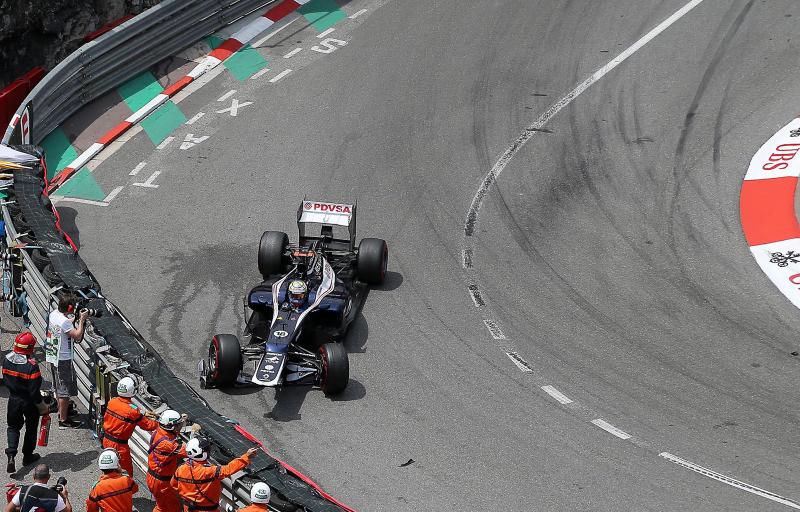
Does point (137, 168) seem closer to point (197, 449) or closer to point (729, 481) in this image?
point (197, 449)

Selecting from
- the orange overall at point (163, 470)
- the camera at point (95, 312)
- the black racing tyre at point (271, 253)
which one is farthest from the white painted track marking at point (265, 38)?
the orange overall at point (163, 470)

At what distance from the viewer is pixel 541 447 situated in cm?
1342

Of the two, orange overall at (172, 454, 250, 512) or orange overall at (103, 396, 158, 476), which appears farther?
orange overall at (103, 396, 158, 476)

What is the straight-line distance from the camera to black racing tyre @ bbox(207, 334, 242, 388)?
13859mm

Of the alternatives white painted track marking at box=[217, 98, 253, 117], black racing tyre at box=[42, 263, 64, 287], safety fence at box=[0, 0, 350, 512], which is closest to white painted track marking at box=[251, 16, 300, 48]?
safety fence at box=[0, 0, 350, 512]

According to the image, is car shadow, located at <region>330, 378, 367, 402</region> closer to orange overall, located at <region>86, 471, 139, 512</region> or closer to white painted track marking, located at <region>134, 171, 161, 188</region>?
orange overall, located at <region>86, 471, 139, 512</region>

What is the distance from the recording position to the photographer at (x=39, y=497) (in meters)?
10.5

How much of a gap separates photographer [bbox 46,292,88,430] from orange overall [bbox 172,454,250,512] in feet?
9.39

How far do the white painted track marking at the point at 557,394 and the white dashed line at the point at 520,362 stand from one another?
1.36ft

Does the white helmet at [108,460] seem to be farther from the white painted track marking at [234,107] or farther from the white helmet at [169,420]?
the white painted track marking at [234,107]

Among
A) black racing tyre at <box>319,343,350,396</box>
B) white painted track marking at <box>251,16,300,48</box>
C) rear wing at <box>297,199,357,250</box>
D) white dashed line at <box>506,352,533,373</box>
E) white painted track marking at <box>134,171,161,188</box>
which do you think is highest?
white painted track marking at <box>251,16,300,48</box>

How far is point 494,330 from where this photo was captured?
15727mm

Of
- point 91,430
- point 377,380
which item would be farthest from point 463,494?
point 91,430

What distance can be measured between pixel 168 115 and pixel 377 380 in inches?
325
